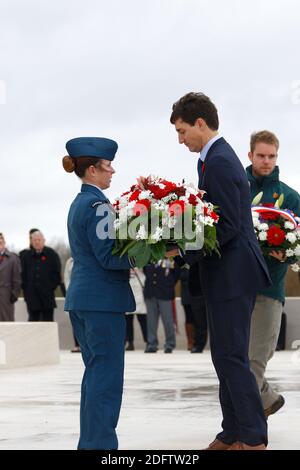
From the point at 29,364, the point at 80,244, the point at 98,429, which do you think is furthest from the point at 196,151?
the point at 29,364

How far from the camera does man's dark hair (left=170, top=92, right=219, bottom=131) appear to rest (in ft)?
20.4

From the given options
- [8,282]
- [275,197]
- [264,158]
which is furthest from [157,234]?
[8,282]

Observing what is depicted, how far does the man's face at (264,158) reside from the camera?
7465 mm

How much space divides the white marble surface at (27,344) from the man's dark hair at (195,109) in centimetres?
819

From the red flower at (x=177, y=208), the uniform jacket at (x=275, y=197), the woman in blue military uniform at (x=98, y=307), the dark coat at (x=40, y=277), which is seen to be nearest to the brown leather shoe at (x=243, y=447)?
the woman in blue military uniform at (x=98, y=307)

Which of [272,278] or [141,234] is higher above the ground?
[141,234]

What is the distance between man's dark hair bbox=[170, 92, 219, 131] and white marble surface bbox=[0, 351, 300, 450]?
6.54ft

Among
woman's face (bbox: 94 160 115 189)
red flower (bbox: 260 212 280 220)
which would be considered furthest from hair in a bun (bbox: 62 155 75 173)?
red flower (bbox: 260 212 280 220)

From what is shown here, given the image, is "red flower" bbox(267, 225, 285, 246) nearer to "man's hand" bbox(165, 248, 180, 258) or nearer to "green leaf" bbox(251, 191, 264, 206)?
"green leaf" bbox(251, 191, 264, 206)

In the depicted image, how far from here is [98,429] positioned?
5.87m

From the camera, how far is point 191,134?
6.27m

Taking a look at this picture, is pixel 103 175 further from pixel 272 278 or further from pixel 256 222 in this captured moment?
pixel 272 278

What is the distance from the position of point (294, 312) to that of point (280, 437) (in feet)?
40.3

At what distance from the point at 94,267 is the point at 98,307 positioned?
0.74 feet
